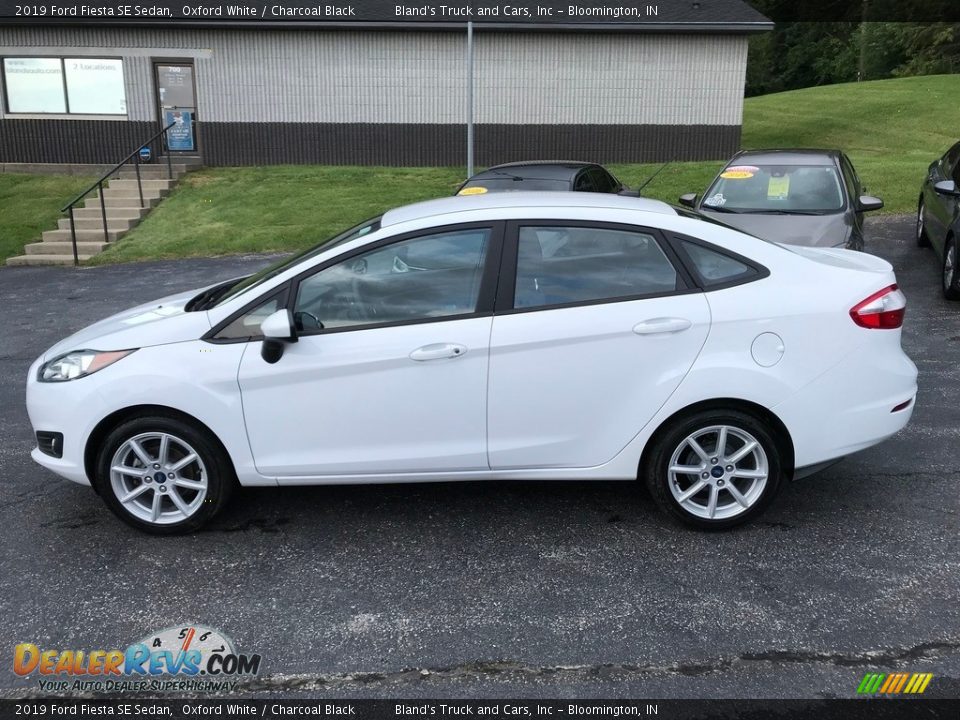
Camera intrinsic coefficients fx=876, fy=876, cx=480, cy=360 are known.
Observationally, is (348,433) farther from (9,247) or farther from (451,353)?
(9,247)

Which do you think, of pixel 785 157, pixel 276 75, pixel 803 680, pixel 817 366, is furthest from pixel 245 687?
pixel 276 75

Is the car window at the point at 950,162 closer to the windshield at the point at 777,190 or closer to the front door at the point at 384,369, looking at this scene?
the windshield at the point at 777,190

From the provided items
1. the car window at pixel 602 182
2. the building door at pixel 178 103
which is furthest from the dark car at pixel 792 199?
the building door at pixel 178 103

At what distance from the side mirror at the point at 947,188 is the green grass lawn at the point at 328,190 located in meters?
6.22

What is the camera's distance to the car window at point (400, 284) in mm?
4266

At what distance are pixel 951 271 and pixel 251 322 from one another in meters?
7.82

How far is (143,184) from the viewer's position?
737 inches

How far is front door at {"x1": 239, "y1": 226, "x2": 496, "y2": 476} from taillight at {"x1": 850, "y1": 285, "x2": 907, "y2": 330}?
179cm

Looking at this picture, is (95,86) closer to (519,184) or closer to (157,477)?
(519,184)

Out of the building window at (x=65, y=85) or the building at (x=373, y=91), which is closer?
the building at (x=373, y=91)

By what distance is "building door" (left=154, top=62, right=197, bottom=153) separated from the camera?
67.1 feet

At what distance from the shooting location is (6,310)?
10711mm

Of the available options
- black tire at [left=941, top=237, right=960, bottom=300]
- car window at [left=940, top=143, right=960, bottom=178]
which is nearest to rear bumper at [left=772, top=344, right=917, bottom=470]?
black tire at [left=941, top=237, right=960, bottom=300]

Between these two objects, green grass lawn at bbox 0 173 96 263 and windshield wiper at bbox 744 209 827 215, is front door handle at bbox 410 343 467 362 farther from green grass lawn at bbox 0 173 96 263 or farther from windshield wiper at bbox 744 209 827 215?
green grass lawn at bbox 0 173 96 263
